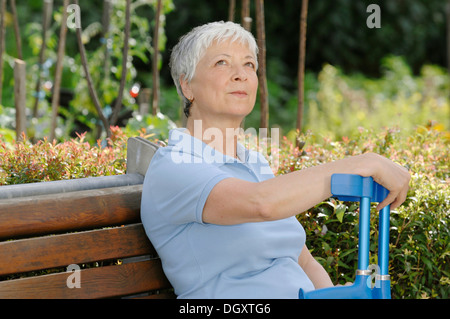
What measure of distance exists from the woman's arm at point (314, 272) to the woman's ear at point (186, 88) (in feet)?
2.06

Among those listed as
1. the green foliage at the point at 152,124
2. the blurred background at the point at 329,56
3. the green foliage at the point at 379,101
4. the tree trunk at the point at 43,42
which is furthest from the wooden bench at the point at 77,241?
the blurred background at the point at 329,56

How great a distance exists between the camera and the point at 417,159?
3.18 meters

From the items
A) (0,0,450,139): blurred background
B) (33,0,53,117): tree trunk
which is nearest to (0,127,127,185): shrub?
(33,0,53,117): tree trunk

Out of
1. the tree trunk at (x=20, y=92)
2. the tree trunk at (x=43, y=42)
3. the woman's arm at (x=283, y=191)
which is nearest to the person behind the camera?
the woman's arm at (x=283, y=191)

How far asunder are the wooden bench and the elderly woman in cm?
9

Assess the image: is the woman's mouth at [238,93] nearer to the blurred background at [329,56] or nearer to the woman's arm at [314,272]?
the woman's arm at [314,272]

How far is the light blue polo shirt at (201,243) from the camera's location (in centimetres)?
187

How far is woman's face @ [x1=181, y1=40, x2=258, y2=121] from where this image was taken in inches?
81.4

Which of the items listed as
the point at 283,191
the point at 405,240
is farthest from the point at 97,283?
the point at 405,240

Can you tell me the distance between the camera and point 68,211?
1937 mm

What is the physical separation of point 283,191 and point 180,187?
0.97 ft

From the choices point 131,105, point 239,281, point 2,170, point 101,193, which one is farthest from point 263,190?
point 131,105

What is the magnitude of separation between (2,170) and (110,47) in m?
2.59

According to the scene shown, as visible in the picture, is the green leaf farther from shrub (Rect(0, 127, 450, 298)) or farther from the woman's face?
the woman's face
